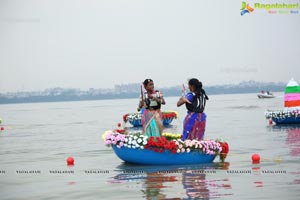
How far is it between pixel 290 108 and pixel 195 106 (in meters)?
21.0

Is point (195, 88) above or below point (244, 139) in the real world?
above

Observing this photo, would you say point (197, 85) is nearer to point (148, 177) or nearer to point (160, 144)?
point (160, 144)

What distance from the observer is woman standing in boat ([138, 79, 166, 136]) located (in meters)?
19.1

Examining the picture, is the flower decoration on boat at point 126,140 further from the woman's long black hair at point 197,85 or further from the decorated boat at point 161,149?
the woman's long black hair at point 197,85

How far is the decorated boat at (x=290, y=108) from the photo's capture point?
3722 centimetres

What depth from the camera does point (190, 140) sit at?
742 inches

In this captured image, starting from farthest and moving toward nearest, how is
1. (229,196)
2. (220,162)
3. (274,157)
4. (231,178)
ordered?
(274,157) < (220,162) < (231,178) < (229,196)

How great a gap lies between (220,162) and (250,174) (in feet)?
9.29

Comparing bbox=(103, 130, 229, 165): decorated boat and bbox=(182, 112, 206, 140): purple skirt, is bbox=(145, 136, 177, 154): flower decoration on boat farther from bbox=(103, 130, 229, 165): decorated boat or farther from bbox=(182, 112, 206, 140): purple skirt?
bbox=(182, 112, 206, 140): purple skirt

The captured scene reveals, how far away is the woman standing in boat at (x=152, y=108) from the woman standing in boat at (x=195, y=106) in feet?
2.65

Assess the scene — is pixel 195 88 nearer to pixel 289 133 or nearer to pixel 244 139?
pixel 244 139

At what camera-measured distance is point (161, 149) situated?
1855 cm

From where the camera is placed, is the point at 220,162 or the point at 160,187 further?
the point at 220,162

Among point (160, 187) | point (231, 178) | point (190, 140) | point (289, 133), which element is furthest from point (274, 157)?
point (289, 133)
